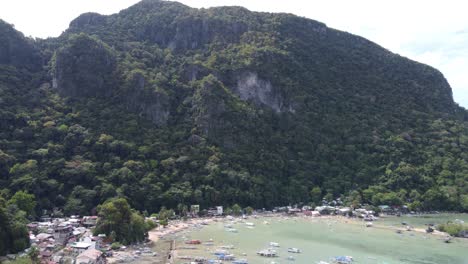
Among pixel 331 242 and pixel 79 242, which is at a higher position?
pixel 79 242

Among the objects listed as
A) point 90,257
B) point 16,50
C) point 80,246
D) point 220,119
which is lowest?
point 90,257

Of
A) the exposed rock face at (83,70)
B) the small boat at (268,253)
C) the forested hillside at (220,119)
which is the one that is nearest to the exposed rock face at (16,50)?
the forested hillside at (220,119)

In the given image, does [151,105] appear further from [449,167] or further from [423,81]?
[423,81]

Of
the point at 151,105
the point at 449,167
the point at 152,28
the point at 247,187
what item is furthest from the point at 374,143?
the point at 152,28

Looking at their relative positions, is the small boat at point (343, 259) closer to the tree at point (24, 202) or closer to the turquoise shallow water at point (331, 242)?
the turquoise shallow water at point (331, 242)

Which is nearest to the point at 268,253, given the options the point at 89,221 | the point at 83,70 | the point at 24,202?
the point at 89,221

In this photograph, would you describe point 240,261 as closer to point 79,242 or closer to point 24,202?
point 79,242

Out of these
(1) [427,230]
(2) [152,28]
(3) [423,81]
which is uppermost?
(2) [152,28]
